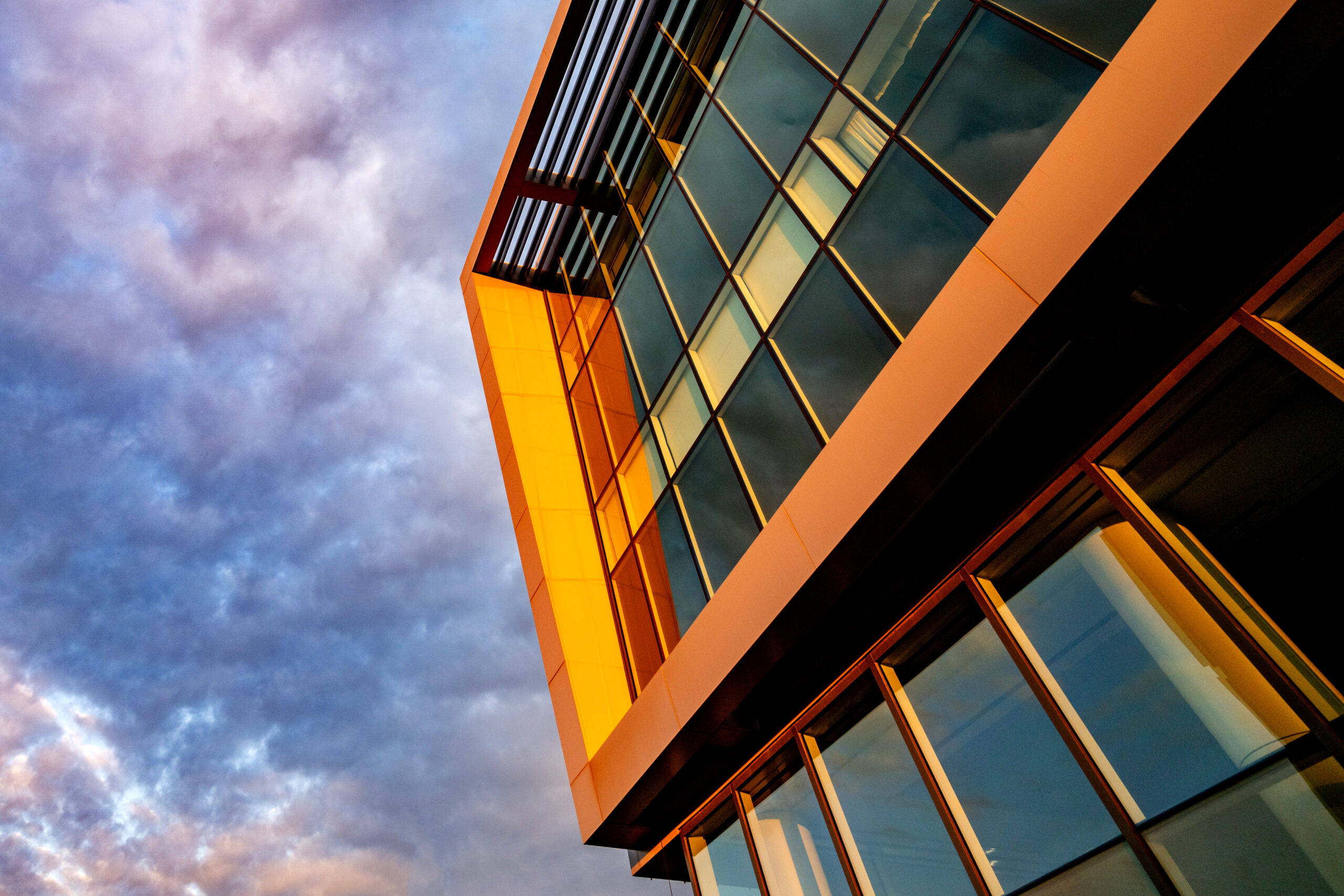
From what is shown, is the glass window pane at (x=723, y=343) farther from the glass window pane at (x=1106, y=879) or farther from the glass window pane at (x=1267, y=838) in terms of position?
the glass window pane at (x=1267, y=838)

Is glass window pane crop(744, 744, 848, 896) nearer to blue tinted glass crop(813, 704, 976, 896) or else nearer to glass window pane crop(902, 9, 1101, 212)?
blue tinted glass crop(813, 704, 976, 896)

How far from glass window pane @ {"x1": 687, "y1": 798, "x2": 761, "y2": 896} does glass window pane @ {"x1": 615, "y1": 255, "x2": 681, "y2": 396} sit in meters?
7.24

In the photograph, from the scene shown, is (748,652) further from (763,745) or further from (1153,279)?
(1153,279)

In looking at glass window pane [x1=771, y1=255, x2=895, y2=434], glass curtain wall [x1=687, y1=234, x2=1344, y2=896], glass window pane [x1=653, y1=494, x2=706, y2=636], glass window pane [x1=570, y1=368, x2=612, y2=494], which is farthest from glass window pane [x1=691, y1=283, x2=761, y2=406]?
glass curtain wall [x1=687, y1=234, x2=1344, y2=896]

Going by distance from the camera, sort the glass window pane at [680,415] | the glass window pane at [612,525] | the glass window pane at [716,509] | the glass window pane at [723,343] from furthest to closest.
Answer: the glass window pane at [612,525]
the glass window pane at [680,415]
the glass window pane at [723,343]
the glass window pane at [716,509]

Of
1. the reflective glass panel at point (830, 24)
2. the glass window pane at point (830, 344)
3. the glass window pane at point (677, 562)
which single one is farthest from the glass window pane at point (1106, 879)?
the reflective glass panel at point (830, 24)

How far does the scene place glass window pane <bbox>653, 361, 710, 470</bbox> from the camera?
13695 mm

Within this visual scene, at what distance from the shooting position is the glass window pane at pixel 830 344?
34.0 feet

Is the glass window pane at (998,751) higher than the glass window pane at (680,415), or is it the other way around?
the glass window pane at (680,415)

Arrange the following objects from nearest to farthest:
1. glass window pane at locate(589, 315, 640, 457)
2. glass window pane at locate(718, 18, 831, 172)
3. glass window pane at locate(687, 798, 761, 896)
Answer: glass window pane at locate(687, 798, 761, 896)
glass window pane at locate(718, 18, 831, 172)
glass window pane at locate(589, 315, 640, 457)

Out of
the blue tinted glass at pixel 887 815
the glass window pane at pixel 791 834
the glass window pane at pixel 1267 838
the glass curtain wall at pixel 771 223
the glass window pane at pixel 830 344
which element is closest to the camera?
Result: the glass window pane at pixel 1267 838

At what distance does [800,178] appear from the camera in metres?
12.2

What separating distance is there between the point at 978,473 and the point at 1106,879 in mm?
3774

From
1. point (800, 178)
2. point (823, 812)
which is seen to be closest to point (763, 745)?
point (823, 812)
